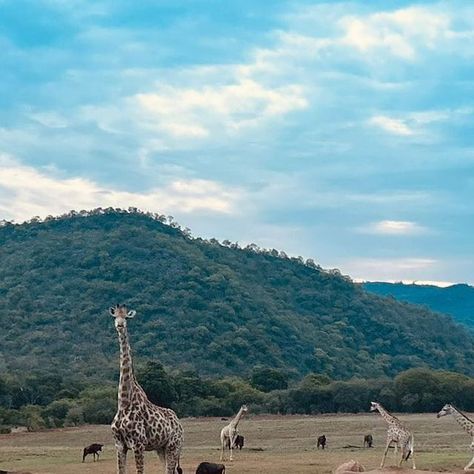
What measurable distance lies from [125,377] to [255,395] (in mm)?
41693

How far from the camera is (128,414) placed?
15.4 metres

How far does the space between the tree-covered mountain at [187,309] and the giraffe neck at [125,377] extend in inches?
2191

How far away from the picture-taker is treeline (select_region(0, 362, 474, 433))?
171 ft

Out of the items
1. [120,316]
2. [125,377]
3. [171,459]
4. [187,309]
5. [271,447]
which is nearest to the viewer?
[120,316]

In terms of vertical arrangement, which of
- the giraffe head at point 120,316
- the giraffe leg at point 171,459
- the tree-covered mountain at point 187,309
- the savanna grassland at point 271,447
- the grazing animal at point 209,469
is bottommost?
the savanna grassland at point 271,447

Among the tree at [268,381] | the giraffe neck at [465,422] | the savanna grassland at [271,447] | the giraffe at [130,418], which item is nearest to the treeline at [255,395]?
the savanna grassland at [271,447]

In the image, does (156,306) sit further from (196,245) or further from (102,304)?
(196,245)

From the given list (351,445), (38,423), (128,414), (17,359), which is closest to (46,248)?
(17,359)

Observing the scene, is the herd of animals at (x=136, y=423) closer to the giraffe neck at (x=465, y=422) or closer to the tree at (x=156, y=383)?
the giraffe neck at (x=465, y=422)

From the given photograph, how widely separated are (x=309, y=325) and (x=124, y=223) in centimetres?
3042

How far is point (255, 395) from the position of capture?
185ft

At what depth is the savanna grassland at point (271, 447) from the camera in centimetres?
2408

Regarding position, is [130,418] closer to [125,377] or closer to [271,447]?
[125,377]

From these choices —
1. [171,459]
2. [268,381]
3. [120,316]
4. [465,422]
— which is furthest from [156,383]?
[120,316]
